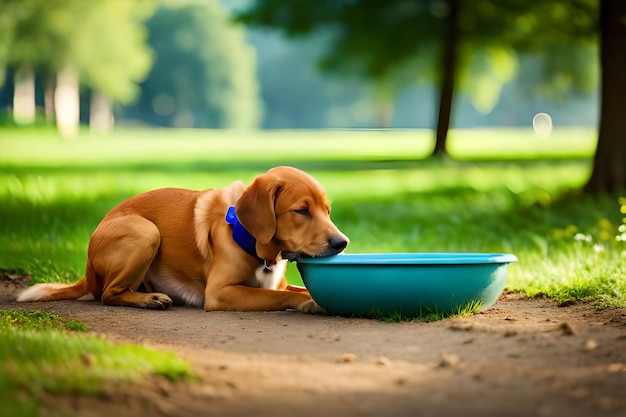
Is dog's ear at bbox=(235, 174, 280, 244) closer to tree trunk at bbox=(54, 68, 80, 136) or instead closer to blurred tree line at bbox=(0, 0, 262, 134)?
blurred tree line at bbox=(0, 0, 262, 134)

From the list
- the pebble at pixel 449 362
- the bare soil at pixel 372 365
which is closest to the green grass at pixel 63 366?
the bare soil at pixel 372 365

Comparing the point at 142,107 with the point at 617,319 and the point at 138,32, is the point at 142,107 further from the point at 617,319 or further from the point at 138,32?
the point at 617,319

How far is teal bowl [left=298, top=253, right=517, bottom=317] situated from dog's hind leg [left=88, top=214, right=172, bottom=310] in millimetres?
1237

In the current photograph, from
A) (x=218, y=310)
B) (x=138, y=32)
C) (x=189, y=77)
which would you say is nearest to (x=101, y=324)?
(x=218, y=310)

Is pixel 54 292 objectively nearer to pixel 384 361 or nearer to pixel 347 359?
pixel 347 359

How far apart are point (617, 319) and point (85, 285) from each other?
12.3 feet

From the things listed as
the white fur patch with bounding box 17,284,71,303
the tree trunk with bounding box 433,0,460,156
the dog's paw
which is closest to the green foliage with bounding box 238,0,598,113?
the tree trunk with bounding box 433,0,460,156

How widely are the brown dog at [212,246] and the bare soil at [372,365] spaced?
0.25 metres

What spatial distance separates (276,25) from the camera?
22.0 m

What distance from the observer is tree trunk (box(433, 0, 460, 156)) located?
77.7 ft

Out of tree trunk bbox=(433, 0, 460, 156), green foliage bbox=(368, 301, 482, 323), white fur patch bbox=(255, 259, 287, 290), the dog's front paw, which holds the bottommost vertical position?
the dog's front paw

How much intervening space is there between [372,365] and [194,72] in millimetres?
91249

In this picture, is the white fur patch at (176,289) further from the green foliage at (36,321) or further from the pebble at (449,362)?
the pebble at (449,362)

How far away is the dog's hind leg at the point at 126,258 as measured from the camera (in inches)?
254
